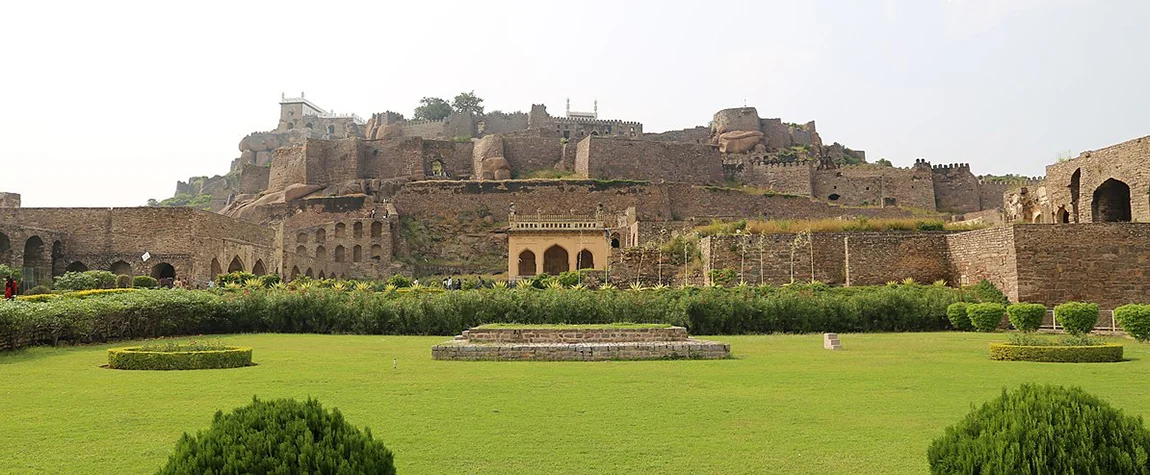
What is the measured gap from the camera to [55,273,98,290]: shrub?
30.7 meters

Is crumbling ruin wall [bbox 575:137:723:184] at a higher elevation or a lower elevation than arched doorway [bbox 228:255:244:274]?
higher

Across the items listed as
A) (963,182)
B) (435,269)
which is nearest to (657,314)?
(435,269)

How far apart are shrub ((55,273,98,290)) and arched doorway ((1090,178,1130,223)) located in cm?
3125

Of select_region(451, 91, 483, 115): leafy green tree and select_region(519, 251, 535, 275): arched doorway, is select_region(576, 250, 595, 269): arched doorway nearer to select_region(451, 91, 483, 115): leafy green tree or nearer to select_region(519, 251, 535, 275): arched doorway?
select_region(519, 251, 535, 275): arched doorway

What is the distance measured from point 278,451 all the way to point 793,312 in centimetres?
1849

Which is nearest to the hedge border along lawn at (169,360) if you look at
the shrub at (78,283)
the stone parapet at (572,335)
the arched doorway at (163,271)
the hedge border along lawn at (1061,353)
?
the stone parapet at (572,335)

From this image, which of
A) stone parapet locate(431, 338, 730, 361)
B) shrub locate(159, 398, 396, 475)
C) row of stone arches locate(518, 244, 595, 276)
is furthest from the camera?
row of stone arches locate(518, 244, 595, 276)

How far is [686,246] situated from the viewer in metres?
31.4

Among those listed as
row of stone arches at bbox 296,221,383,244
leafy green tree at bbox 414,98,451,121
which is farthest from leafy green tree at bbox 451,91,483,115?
row of stone arches at bbox 296,221,383,244

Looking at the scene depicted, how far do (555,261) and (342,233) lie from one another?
53.2 ft

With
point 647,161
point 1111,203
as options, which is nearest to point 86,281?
point 1111,203

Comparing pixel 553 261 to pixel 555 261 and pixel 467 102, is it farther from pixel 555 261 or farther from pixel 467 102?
pixel 467 102

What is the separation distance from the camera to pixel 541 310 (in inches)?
840

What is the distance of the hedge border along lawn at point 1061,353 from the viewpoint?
13.2m
